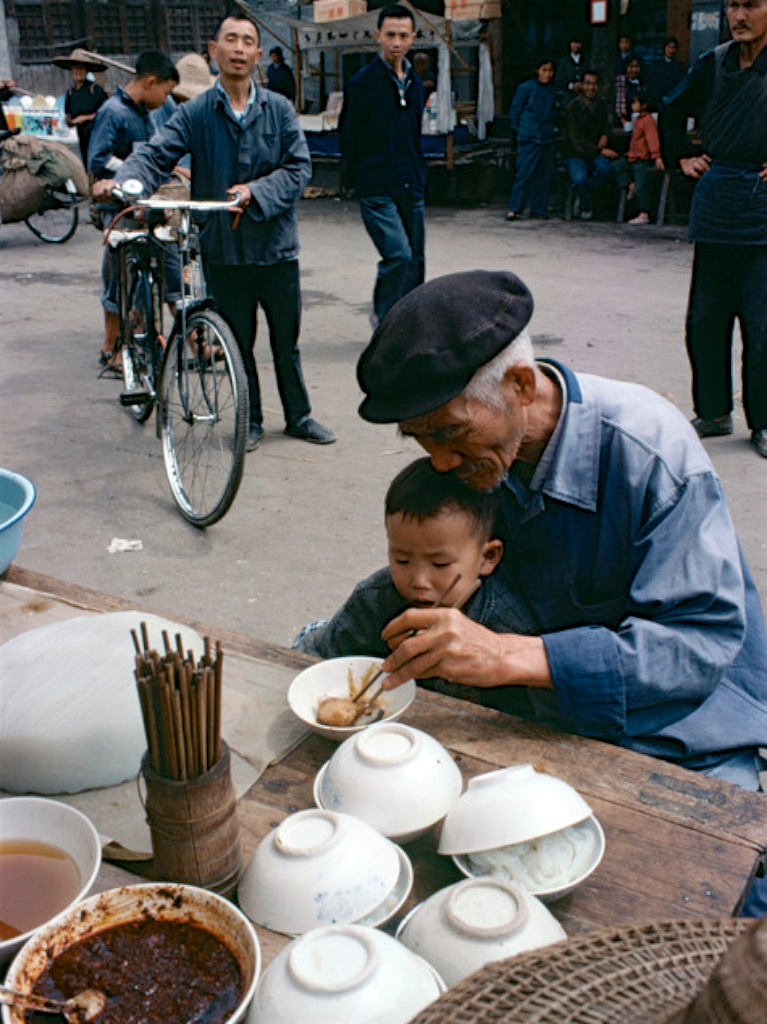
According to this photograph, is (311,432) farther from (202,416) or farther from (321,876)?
(321,876)

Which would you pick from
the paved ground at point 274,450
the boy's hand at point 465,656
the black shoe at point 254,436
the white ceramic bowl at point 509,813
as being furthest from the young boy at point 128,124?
the white ceramic bowl at point 509,813

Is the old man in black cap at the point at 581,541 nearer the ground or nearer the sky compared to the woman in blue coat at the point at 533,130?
nearer the ground

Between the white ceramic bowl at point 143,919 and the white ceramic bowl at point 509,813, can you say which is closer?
the white ceramic bowl at point 143,919

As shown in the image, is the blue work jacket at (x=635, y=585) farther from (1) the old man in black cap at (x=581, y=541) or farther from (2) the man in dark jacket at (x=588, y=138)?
(2) the man in dark jacket at (x=588, y=138)

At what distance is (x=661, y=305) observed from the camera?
804 centimetres

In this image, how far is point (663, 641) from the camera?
1534mm

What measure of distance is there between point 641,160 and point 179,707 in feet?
38.8

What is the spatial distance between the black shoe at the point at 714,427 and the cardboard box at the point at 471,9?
9954mm

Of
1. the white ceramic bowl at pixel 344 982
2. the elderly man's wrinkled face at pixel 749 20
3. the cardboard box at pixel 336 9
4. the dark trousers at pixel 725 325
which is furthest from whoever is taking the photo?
the cardboard box at pixel 336 9

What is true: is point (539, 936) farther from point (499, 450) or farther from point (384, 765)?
point (499, 450)

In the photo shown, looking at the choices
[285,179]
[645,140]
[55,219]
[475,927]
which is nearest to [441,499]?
[475,927]

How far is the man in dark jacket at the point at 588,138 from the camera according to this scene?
1189 centimetres

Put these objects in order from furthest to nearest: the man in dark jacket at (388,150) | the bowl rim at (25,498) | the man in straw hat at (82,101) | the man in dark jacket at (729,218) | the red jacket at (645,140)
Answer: the red jacket at (645,140) → the man in straw hat at (82,101) → the man in dark jacket at (388,150) → the man in dark jacket at (729,218) → the bowl rim at (25,498)

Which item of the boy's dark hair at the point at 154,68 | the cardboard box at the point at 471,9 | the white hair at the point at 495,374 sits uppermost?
the cardboard box at the point at 471,9
